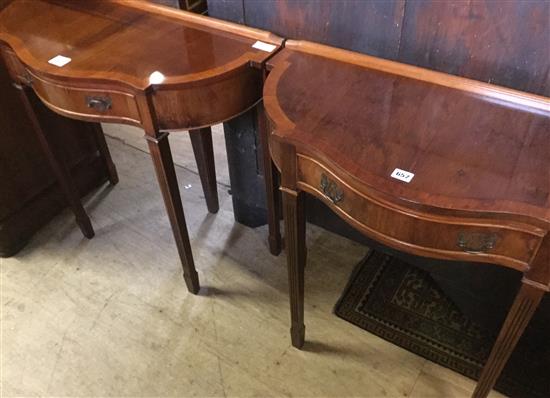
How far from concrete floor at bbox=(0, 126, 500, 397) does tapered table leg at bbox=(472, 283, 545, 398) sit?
246 mm

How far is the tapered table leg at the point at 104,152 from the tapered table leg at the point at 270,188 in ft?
2.44

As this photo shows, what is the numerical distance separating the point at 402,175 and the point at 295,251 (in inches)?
15.7

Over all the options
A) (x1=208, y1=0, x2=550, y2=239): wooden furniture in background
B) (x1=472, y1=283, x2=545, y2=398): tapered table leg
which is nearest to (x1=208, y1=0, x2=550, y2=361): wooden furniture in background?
(x1=208, y1=0, x2=550, y2=239): wooden furniture in background

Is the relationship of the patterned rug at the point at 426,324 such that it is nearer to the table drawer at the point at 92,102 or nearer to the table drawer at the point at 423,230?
the table drawer at the point at 423,230

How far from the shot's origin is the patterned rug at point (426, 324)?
54.6 inches

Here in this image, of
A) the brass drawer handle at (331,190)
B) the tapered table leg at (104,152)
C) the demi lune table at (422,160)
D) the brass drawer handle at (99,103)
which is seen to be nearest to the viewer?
the demi lune table at (422,160)

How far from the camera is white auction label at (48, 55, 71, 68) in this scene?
1215 millimetres

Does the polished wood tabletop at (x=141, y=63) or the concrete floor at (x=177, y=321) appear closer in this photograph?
the polished wood tabletop at (x=141, y=63)

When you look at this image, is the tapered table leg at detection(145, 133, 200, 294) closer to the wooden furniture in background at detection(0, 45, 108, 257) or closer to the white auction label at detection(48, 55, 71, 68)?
the white auction label at detection(48, 55, 71, 68)

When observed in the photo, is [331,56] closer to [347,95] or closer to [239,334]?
[347,95]

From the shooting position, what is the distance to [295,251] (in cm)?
120

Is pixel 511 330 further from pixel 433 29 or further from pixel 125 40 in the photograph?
pixel 125 40

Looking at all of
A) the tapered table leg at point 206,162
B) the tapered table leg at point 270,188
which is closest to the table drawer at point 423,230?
the tapered table leg at point 270,188

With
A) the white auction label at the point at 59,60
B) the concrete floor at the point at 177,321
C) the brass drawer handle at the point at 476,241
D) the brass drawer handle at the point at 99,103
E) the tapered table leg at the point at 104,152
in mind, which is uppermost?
the white auction label at the point at 59,60
